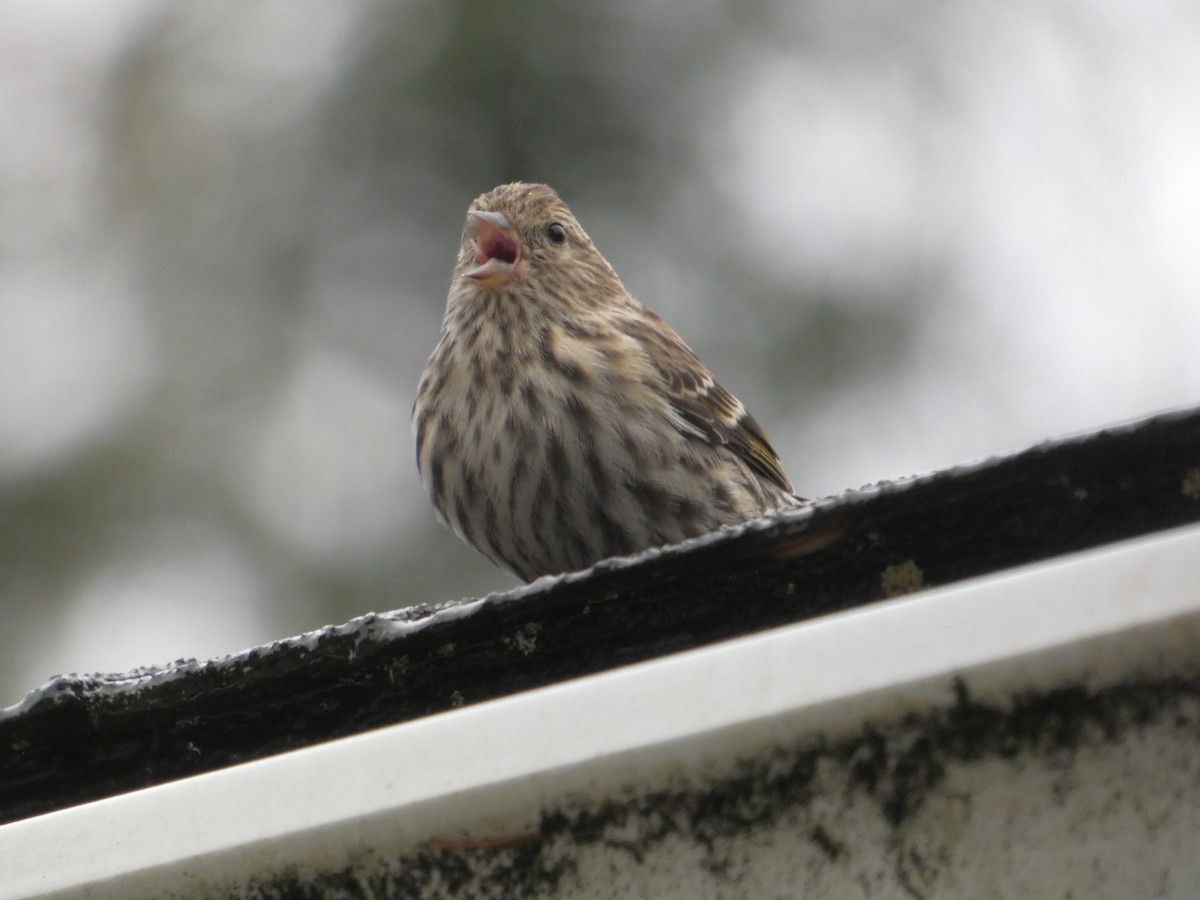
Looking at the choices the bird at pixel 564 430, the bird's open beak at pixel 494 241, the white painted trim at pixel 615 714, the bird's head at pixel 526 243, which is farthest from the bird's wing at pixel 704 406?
the white painted trim at pixel 615 714

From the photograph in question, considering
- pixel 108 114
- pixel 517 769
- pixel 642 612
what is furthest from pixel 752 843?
pixel 108 114

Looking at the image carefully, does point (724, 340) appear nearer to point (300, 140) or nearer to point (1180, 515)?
point (300, 140)

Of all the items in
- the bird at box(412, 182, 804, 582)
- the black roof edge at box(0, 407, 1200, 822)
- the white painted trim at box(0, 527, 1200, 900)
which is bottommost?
the white painted trim at box(0, 527, 1200, 900)

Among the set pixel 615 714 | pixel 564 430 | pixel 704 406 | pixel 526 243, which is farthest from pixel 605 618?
pixel 526 243

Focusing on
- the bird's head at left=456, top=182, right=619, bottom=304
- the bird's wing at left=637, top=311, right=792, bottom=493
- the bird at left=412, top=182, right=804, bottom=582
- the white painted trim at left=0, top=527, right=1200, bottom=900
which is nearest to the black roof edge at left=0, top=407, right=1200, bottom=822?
the white painted trim at left=0, top=527, right=1200, bottom=900

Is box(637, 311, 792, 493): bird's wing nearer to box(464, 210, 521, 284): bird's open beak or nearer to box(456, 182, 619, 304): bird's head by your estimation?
box(456, 182, 619, 304): bird's head

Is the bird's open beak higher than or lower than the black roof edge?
higher

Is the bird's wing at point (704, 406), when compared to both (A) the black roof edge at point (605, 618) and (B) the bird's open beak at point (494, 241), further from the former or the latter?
(A) the black roof edge at point (605, 618)
